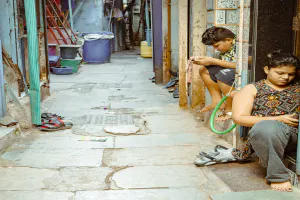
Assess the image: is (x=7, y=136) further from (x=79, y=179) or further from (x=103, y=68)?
(x=103, y=68)

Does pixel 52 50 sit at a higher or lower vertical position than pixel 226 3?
lower

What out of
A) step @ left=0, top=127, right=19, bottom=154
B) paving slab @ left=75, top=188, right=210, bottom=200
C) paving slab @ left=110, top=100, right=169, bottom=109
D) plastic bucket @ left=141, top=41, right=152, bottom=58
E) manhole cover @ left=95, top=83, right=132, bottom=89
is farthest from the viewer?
plastic bucket @ left=141, top=41, right=152, bottom=58

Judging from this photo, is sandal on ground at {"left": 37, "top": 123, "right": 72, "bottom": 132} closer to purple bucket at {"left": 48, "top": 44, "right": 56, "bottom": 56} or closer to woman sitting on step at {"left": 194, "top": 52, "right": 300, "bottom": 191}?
woman sitting on step at {"left": 194, "top": 52, "right": 300, "bottom": 191}

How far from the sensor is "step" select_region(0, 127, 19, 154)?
4297 mm

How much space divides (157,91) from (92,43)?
20.9 feet

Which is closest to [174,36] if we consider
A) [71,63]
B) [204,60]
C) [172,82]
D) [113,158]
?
[172,82]

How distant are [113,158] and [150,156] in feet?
1.30

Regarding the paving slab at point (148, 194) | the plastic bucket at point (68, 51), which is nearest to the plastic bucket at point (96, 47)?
the plastic bucket at point (68, 51)

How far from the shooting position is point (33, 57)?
16.5ft

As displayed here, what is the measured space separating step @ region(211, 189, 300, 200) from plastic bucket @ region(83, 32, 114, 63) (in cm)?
1172

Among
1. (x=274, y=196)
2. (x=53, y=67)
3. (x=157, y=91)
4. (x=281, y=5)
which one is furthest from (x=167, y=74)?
(x=274, y=196)

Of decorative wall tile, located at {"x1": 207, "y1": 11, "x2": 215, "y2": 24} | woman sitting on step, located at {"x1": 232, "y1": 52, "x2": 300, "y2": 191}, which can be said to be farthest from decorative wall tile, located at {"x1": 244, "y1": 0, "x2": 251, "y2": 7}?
decorative wall tile, located at {"x1": 207, "y1": 11, "x2": 215, "y2": 24}

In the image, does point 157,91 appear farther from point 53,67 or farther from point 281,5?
point 281,5

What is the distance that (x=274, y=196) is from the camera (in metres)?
3.05
